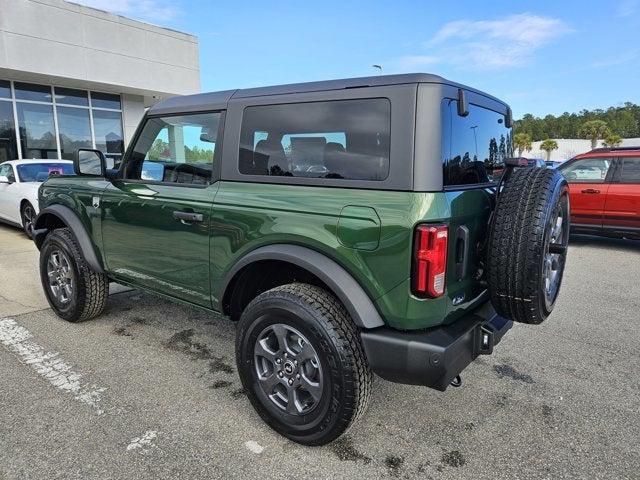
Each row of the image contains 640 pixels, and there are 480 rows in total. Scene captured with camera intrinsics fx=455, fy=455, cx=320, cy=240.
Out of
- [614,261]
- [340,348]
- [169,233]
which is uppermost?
[169,233]

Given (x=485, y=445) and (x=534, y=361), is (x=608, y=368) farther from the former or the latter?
(x=485, y=445)

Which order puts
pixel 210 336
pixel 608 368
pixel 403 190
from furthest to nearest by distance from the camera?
pixel 210 336, pixel 608 368, pixel 403 190

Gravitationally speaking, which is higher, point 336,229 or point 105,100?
point 105,100

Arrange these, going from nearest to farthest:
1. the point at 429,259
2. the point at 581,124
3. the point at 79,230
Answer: the point at 429,259 → the point at 79,230 → the point at 581,124

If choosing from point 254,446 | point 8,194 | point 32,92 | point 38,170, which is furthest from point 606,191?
point 32,92

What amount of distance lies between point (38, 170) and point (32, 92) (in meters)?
7.02

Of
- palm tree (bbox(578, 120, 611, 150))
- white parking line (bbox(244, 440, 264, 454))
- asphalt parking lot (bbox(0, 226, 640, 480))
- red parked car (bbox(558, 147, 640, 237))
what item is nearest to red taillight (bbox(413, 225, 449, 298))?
asphalt parking lot (bbox(0, 226, 640, 480))

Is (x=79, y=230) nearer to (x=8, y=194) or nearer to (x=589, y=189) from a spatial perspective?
(x=8, y=194)

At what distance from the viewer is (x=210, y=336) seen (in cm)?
391

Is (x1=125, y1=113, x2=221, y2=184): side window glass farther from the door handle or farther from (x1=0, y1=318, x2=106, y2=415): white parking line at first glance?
(x1=0, y1=318, x2=106, y2=415): white parking line

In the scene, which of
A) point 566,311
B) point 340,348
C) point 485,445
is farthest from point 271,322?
point 566,311

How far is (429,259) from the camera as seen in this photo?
2.05 m

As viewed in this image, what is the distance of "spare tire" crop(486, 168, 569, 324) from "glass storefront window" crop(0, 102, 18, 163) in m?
15.1

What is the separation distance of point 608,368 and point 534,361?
516mm
